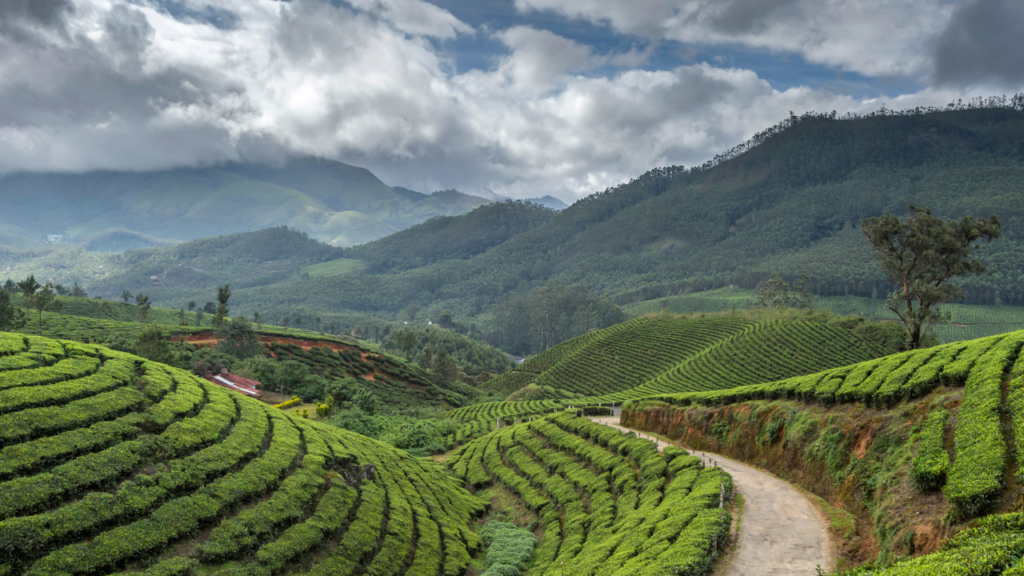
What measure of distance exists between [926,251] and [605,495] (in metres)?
39.6

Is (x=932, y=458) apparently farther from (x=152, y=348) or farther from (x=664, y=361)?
(x=664, y=361)

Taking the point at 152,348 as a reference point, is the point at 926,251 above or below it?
above

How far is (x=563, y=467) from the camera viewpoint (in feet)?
113

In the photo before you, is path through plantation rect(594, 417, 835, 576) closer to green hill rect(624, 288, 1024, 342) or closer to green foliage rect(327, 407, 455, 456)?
green foliage rect(327, 407, 455, 456)

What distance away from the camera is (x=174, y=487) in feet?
63.0

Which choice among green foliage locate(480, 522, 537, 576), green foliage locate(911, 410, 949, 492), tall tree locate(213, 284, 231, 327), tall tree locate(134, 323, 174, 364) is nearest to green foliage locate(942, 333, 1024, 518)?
green foliage locate(911, 410, 949, 492)

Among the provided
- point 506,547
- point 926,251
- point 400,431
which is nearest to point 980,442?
point 506,547

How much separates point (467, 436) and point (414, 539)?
1130 inches

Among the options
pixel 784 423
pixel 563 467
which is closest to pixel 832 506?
pixel 784 423

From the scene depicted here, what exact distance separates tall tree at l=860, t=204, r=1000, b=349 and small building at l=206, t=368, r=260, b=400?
6286cm

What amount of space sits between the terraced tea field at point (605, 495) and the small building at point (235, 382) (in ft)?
82.9

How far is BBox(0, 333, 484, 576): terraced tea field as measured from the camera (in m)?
16.1

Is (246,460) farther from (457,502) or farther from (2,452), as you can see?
(457,502)

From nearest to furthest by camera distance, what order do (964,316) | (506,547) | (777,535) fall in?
(777,535) < (506,547) < (964,316)
